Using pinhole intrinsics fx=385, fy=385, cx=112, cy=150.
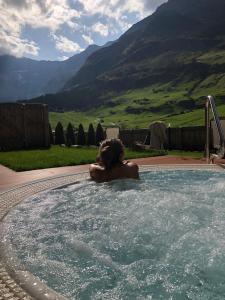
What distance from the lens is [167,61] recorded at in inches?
6166

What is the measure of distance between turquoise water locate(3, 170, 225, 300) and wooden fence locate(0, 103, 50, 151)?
1294cm

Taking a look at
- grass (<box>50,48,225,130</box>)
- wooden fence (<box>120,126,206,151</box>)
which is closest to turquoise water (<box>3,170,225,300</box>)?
wooden fence (<box>120,126,206,151</box>)

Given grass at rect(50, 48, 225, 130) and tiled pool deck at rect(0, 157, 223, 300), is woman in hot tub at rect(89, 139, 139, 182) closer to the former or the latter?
tiled pool deck at rect(0, 157, 223, 300)

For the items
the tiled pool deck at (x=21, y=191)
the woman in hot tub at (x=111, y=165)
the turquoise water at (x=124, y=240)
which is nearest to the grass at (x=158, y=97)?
the tiled pool deck at (x=21, y=191)

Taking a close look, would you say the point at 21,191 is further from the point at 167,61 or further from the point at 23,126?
the point at 167,61

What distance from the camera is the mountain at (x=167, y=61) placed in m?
137

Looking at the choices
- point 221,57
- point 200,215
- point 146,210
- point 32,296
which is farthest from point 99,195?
point 221,57

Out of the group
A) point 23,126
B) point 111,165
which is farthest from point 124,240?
point 23,126

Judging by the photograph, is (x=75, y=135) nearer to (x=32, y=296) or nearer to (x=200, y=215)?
(x=200, y=215)

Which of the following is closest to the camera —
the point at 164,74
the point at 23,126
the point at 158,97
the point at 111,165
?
the point at 111,165

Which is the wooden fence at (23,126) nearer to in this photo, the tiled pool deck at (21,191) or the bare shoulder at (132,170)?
the tiled pool deck at (21,191)

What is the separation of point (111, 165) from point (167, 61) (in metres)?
156

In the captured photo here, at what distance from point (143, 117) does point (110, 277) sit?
101 m

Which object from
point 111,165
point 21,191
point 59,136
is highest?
point 59,136
